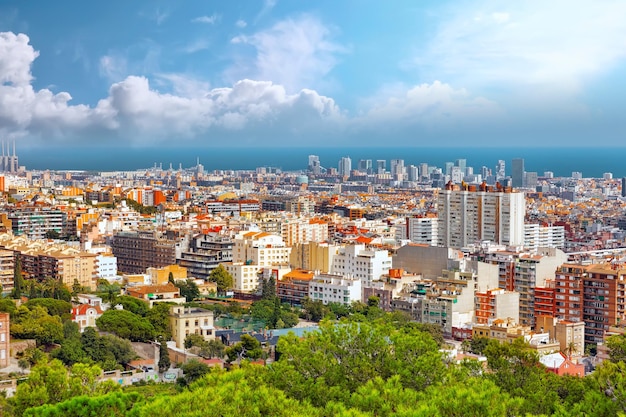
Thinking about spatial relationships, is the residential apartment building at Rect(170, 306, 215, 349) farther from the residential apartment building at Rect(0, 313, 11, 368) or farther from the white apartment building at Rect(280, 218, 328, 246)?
the white apartment building at Rect(280, 218, 328, 246)

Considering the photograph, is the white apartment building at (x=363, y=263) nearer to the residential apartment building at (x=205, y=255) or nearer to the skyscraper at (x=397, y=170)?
the residential apartment building at (x=205, y=255)

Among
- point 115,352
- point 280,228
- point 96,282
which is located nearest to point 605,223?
point 280,228

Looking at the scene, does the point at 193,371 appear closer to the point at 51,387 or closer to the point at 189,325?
the point at 189,325

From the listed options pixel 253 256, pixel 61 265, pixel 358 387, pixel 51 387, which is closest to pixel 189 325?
pixel 61 265

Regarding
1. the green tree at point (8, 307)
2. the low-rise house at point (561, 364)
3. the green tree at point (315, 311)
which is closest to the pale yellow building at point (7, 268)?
the green tree at point (8, 307)

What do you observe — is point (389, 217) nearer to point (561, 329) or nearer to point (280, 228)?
point (280, 228)

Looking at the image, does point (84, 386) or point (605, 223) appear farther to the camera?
point (605, 223)

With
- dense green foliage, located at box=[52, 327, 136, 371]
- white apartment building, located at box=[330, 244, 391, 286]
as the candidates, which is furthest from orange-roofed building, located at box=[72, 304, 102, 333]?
white apartment building, located at box=[330, 244, 391, 286]
